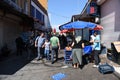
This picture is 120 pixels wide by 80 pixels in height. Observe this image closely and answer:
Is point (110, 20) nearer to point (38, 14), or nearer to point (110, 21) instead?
point (110, 21)

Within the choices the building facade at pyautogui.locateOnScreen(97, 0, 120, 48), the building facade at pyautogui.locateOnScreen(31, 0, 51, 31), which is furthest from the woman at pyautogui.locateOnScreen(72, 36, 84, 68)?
the building facade at pyautogui.locateOnScreen(31, 0, 51, 31)

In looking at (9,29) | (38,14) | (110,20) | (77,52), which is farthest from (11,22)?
(38,14)

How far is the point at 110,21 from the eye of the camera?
16688mm

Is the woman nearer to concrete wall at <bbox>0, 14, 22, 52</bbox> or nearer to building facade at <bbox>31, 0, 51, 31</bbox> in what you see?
concrete wall at <bbox>0, 14, 22, 52</bbox>

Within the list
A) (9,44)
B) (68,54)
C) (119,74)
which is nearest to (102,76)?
(119,74)

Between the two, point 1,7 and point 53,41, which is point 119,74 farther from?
Result: point 1,7

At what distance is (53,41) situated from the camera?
545 inches

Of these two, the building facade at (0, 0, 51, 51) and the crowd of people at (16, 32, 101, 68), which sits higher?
the building facade at (0, 0, 51, 51)

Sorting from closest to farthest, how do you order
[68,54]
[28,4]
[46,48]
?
[68,54], [46,48], [28,4]

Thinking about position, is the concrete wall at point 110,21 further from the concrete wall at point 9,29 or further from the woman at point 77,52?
the concrete wall at point 9,29

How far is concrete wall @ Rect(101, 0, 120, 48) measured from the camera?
1499 cm

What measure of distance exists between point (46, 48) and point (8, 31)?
6.08 metres

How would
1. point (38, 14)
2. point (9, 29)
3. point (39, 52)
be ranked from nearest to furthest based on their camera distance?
point (39, 52), point (9, 29), point (38, 14)

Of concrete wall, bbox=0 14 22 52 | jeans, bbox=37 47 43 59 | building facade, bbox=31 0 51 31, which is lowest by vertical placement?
jeans, bbox=37 47 43 59
